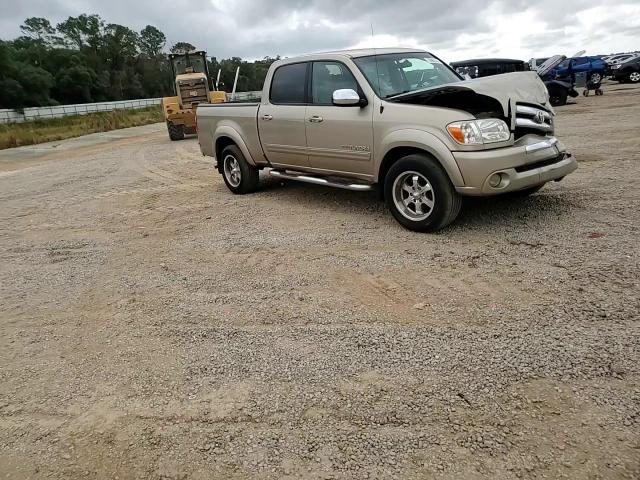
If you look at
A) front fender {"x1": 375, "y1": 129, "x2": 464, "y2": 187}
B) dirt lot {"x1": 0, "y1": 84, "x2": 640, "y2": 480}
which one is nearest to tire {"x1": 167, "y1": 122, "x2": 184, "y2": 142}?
dirt lot {"x1": 0, "y1": 84, "x2": 640, "y2": 480}

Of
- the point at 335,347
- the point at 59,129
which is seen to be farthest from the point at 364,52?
the point at 59,129

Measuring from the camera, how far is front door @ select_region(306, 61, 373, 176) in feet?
18.9

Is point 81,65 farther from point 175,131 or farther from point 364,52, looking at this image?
point 364,52

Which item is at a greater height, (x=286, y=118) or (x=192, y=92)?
(x=192, y=92)

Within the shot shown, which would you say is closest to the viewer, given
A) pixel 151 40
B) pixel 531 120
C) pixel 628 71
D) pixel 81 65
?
pixel 531 120

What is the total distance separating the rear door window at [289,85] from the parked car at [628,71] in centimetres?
3219

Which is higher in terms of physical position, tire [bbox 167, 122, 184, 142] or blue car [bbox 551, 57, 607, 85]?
blue car [bbox 551, 57, 607, 85]

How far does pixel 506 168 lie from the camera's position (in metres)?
4.86

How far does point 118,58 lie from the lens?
9744 cm

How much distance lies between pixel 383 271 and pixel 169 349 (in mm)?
→ 1967

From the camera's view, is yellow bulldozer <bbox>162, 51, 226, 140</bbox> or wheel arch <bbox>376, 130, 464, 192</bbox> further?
yellow bulldozer <bbox>162, 51, 226, 140</bbox>

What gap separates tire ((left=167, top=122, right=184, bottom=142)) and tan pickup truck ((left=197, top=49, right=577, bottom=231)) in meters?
13.4

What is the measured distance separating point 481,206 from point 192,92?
638 inches

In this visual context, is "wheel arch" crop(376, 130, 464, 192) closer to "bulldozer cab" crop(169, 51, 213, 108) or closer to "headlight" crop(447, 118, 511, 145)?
"headlight" crop(447, 118, 511, 145)
